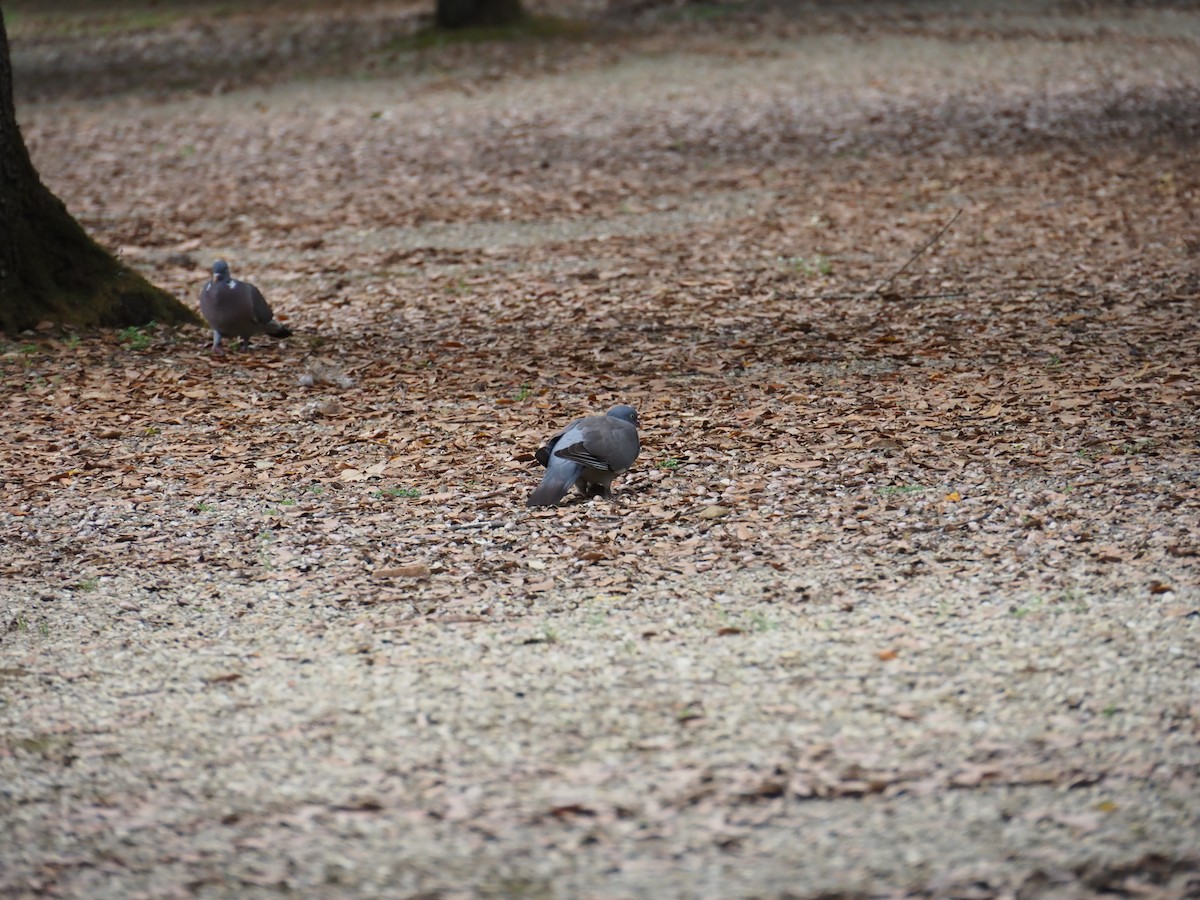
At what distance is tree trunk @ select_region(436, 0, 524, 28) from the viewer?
62.7 ft

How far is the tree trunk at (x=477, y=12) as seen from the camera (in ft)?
62.7

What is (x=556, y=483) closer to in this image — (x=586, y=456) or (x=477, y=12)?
(x=586, y=456)

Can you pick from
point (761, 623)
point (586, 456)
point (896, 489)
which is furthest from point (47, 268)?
point (761, 623)

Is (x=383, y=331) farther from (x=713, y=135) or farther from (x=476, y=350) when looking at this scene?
(x=713, y=135)

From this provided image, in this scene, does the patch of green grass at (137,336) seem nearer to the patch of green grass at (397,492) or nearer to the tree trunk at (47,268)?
the tree trunk at (47,268)

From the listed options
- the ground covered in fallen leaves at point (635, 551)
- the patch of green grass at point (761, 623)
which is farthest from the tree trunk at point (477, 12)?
the patch of green grass at point (761, 623)

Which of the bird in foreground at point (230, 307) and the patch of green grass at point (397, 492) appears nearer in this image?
the patch of green grass at point (397, 492)

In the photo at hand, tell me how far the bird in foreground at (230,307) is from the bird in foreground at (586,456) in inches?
112

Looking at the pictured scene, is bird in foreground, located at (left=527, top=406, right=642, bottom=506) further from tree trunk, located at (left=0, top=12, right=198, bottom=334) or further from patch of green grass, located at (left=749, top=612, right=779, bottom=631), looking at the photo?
tree trunk, located at (left=0, top=12, right=198, bottom=334)

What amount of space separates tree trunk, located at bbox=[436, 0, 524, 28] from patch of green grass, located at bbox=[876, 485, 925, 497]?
1560 centimetres

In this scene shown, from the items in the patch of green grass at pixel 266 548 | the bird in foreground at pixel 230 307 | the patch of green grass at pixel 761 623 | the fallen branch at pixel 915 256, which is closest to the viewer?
the patch of green grass at pixel 761 623

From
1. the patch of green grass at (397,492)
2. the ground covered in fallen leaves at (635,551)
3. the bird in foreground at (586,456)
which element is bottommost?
the patch of green grass at (397,492)

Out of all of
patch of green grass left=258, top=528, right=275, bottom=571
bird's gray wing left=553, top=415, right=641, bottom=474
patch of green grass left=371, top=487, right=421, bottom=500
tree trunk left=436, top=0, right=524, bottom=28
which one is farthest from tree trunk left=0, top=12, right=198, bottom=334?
tree trunk left=436, top=0, right=524, bottom=28

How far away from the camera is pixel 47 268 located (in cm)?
775
